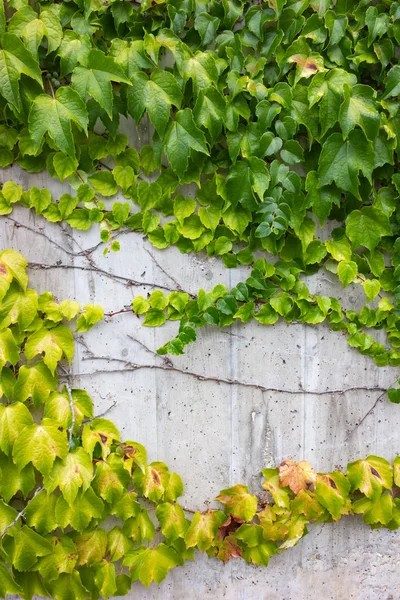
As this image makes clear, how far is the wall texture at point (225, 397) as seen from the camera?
1.49 metres

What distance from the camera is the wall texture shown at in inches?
58.7

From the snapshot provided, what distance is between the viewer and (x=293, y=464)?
158 centimetres

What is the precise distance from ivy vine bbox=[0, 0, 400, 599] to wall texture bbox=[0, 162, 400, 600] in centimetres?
6

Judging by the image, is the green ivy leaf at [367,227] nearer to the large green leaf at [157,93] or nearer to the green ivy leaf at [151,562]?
the large green leaf at [157,93]

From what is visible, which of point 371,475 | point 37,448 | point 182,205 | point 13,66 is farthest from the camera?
point 371,475

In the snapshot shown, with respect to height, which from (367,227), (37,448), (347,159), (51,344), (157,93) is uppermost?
(157,93)

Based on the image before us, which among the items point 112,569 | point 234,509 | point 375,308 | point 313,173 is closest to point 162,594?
point 112,569

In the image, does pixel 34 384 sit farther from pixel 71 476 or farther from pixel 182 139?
pixel 182 139

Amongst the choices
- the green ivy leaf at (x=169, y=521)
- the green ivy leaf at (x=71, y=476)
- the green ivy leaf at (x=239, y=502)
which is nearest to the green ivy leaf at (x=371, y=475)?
the green ivy leaf at (x=239, y=502)

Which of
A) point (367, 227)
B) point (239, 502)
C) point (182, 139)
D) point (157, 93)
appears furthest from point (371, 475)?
point (157, 93)

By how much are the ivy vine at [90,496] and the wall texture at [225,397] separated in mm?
67

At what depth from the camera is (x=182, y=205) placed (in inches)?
57.0

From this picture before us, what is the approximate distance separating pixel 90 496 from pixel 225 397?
20.8 inches

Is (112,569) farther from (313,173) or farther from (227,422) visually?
(313,173)
